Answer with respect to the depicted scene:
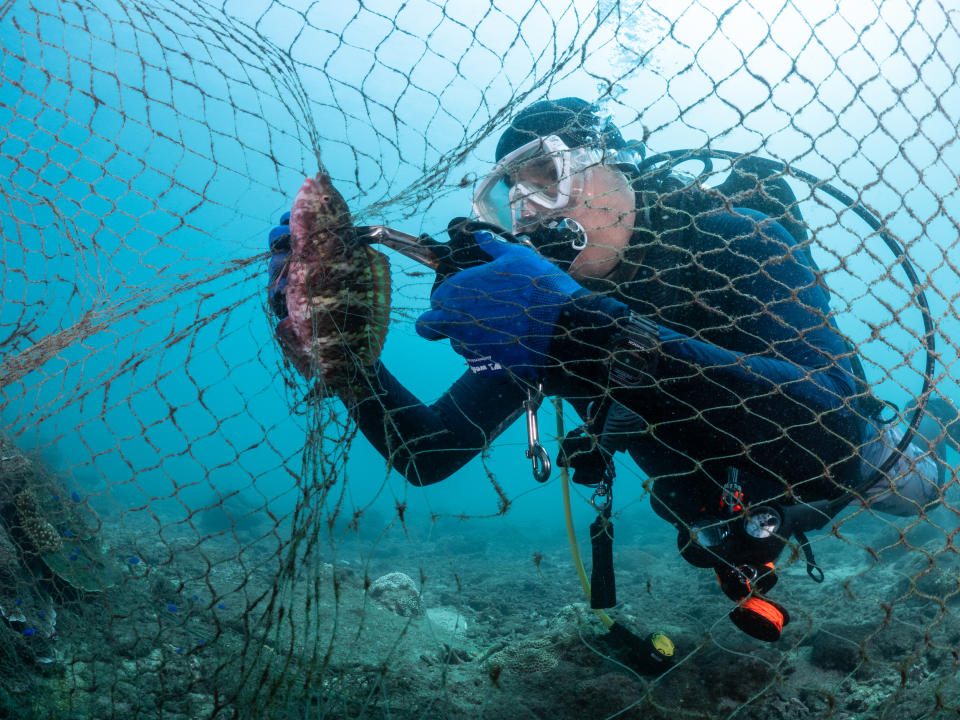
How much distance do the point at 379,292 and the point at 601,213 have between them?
1.35 meters

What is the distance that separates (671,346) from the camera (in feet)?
7.15

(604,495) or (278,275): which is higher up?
(278,275)

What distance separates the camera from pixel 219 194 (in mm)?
42156

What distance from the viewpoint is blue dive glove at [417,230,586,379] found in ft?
7.30

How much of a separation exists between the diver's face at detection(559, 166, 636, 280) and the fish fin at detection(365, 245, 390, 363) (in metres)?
1.05

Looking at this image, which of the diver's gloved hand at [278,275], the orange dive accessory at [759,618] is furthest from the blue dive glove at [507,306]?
the orange dive accessory at [759,618]

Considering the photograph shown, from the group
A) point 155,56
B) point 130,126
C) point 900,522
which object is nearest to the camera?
point 900,522

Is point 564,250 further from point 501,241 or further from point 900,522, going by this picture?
point 900,522

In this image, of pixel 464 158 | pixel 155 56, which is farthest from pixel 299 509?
pixel 155 56

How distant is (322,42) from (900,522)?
19994 millimetres

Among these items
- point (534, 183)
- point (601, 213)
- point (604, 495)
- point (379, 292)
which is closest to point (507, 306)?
point (379, 292)

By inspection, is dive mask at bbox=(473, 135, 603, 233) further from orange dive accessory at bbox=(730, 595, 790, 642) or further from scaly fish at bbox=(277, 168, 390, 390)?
orange dive accessory at bbox=(730, 595, 790, 642)

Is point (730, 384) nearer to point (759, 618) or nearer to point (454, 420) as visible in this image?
point (759, 618)

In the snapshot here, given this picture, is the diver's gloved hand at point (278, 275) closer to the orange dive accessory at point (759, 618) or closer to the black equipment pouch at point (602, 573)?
the black equipment pouch at point (602, 573)
